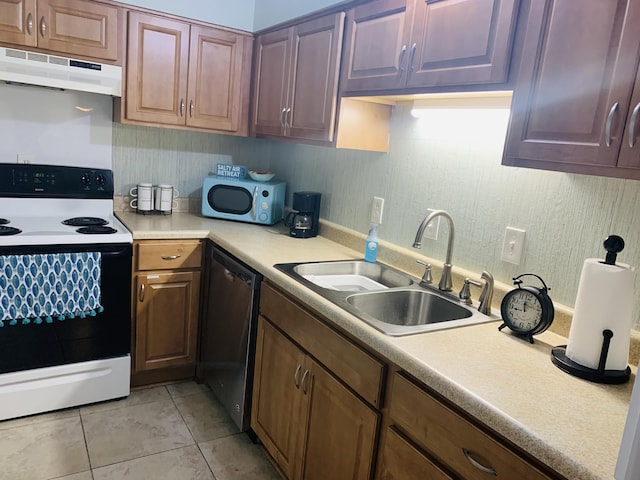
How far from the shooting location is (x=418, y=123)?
2.13 metres

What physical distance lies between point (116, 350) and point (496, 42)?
7.09 feet

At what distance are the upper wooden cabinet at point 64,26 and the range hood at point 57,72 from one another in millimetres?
62

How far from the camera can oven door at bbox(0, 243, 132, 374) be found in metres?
2.23

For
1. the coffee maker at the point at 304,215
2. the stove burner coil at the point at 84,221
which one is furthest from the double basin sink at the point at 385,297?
the stove burner coil at the point at 84,221

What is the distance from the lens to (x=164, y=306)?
2.60 metres

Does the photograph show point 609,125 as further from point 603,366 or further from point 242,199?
point 242,199

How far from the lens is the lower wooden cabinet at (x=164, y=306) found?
8.22 ft

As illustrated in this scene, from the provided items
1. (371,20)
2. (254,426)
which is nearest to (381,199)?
(371,20)

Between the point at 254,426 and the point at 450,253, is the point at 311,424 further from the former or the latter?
the point at 450,253

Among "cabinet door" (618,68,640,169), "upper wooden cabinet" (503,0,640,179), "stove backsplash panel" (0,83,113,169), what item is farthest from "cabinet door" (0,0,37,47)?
"cabinet door" (618,68,640,169)

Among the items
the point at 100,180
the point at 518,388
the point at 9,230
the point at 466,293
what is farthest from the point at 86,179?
the point at 518,388

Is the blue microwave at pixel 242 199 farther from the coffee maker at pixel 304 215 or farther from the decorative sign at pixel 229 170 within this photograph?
the coffee maker at pixel 304 215

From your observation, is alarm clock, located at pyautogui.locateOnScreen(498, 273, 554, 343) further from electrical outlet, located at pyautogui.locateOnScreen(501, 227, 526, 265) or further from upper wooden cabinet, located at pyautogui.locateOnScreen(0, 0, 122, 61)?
upper wooden cabinet, located at pyautogui.locateOnScreen(0, 0, 122, 61)

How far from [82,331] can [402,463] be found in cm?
172
